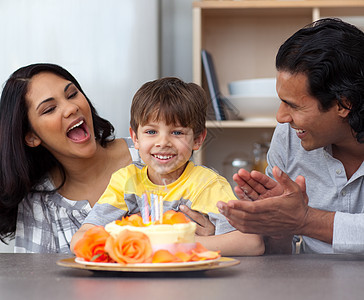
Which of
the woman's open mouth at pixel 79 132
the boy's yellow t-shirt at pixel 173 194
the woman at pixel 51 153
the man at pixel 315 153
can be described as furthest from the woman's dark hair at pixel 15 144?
the man at pixel 315 153

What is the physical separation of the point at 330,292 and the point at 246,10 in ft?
5.97

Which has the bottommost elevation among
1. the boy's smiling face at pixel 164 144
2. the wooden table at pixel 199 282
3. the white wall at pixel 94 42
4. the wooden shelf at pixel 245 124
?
the wooden table at pixel 199 282

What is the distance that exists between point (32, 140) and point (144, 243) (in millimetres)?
985

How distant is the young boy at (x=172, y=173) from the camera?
1.25 metres

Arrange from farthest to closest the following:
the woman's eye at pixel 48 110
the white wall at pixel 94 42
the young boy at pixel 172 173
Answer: the white wall at pixel 94 42
the woman's eye at pixel 48 110
the young boy at pixel 172 173

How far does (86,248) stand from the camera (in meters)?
0.91

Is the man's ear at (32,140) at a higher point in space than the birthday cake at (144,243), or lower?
higher

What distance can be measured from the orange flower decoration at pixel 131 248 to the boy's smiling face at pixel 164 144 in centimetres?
40

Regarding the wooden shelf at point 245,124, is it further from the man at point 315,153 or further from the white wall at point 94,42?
the man at point 315,153

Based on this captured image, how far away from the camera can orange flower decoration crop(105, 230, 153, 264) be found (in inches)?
34.2

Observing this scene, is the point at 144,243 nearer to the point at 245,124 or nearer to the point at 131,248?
the point at 131,248

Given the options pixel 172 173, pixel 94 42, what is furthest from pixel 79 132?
pixel 94 42

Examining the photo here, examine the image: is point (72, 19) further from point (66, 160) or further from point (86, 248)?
point (86, 248)

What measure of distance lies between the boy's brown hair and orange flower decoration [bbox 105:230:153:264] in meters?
0.43
